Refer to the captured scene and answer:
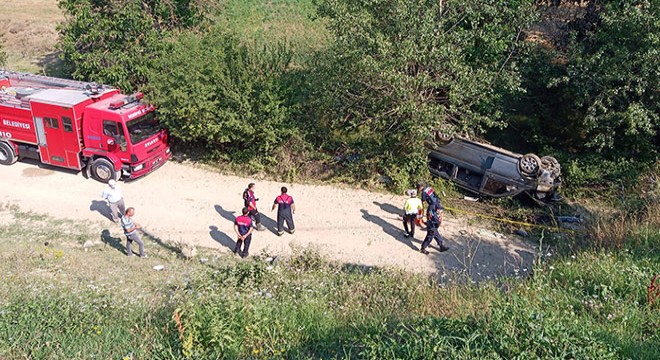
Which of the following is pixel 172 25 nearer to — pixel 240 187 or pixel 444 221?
pixel 240 187

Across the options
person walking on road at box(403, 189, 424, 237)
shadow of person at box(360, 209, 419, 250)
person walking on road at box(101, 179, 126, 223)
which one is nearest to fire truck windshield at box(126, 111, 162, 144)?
person walking on road at box(101, 179, 126, 223)

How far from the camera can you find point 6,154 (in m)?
16.6

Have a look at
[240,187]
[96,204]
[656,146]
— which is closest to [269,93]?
[240,187]

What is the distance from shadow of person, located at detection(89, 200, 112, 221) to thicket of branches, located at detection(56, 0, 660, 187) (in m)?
2.96

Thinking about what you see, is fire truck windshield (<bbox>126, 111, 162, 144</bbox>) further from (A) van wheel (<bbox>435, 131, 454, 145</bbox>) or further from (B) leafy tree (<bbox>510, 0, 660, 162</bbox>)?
(B) leafy tree (<bbox>510, 0, 660, 162</bbox>)

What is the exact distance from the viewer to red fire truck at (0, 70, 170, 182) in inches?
601

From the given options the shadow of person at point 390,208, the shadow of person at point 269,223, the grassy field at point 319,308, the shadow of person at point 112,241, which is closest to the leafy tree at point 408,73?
the shadow of person at point 390,208

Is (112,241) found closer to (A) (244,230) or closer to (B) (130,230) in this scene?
(B) (130,230)

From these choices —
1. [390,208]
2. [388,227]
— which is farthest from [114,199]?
[390,208]

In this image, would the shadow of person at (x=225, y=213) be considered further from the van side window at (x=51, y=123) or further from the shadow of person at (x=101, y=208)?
the van side window at (x=51, y=123)

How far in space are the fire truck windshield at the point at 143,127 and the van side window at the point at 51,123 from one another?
2172 mm

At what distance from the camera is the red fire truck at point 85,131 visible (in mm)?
15273

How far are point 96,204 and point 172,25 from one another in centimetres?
884

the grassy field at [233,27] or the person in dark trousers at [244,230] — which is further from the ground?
the grassy field at [233,27]
